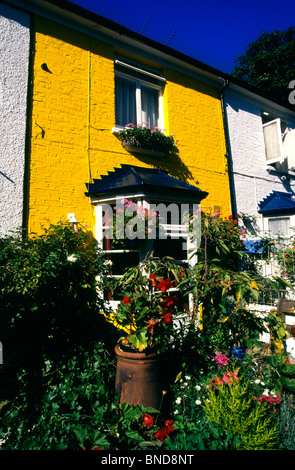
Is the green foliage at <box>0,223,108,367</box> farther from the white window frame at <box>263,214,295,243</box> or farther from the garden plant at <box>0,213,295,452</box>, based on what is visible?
the white window frame at <box>263,214,295,243</box>

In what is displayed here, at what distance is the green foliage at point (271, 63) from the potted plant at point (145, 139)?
541 inches

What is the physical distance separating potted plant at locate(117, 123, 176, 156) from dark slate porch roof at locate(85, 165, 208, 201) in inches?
20.1

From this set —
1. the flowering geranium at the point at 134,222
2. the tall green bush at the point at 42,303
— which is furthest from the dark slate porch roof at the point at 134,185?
the tall green bush at the point at 42,303

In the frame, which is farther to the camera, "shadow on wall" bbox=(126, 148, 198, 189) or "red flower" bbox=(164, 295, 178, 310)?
"shadow on wall" bbox=(126, 148, 198, 189)

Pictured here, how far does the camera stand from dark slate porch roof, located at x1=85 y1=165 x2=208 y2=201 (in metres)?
4.65

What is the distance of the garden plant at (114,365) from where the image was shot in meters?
2.16

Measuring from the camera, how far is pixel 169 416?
9.09ft

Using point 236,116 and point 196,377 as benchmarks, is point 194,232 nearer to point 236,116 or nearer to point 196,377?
point 196,377

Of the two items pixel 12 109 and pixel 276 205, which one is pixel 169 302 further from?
pixel 276 205

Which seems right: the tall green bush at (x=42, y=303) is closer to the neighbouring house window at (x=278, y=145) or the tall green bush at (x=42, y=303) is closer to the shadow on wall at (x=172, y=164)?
the shadow on wall at (x=172, y=164)

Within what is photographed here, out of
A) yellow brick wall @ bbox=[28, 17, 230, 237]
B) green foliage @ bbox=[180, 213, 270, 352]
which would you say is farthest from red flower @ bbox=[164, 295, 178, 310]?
yellow brick wall @ bbox=[28, 17, 230, 237]

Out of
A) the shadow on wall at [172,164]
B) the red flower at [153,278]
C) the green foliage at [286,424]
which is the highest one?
the shadow on wall at [172,164]

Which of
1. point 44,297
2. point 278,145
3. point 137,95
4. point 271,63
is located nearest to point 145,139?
point 137,95
